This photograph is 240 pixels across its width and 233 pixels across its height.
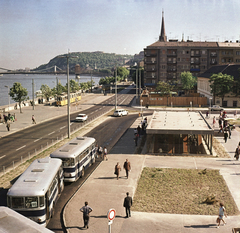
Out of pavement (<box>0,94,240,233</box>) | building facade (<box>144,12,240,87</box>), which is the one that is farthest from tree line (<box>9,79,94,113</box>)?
pavement (<box>0,94,240,233</box>)

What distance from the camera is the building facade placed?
12656 centimetres

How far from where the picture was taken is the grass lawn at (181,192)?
1991 centimetres

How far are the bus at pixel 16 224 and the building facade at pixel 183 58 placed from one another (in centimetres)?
11827

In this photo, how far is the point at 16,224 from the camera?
12.1 meters

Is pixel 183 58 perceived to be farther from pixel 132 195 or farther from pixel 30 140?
pixel 132 195

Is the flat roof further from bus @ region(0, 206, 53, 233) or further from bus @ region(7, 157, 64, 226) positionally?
bus @ region(0, 206, 53, 233)

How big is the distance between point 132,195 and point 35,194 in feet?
25.5

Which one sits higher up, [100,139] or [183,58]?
[183,58]

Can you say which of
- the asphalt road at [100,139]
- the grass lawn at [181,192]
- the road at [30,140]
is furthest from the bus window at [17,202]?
the road at [30,140]

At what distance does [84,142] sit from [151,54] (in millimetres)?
104286

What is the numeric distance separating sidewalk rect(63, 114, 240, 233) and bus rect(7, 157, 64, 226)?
5.36 ft

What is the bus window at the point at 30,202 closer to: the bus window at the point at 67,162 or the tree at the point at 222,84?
the bus window at the point at 67,162

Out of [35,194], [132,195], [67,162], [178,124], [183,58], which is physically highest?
[183,58]

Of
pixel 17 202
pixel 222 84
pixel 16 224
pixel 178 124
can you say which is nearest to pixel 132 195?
pixel 17 202
